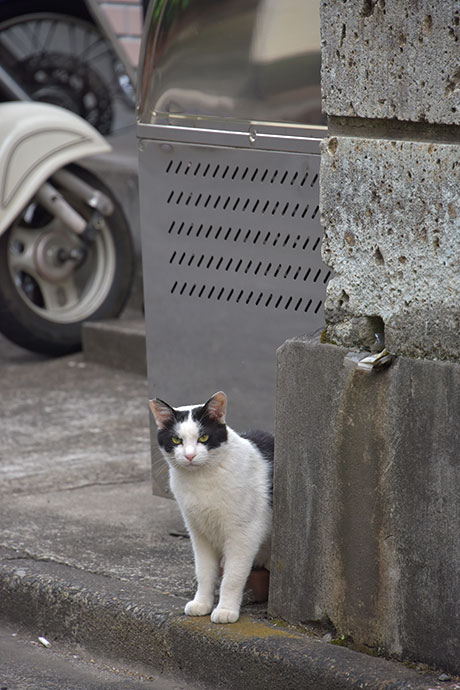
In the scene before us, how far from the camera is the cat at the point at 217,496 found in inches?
128

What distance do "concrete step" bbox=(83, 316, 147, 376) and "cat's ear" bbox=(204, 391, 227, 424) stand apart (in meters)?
3.06

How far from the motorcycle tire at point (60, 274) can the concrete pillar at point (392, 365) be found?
11.7ft

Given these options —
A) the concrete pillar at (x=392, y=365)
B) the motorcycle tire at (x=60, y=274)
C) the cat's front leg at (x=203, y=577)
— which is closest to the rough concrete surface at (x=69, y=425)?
the motorcycle tire at (x=60, y=274)

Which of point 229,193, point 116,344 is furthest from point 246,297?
point 116,344

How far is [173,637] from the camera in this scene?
3.27 meters

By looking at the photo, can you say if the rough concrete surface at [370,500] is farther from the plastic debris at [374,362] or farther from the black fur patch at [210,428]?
the black fur patch at [210,428]

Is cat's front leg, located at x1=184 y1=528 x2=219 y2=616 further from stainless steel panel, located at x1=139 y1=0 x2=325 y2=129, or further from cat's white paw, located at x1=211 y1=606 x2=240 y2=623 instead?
stainless steel panel, located at x1=139 y1=0 x2=325 y2=129

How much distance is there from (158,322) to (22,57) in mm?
5677

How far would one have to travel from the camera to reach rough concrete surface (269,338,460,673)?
2.79m

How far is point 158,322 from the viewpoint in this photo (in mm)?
3955

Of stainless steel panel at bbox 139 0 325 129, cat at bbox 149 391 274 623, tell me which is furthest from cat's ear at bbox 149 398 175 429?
stainless steel panel at bbox 139 0 325 129

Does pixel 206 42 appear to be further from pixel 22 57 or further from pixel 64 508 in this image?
pixel 22 57

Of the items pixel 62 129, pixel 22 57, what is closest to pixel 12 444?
pixel 62 129

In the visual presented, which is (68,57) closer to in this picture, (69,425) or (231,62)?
(69,425)
